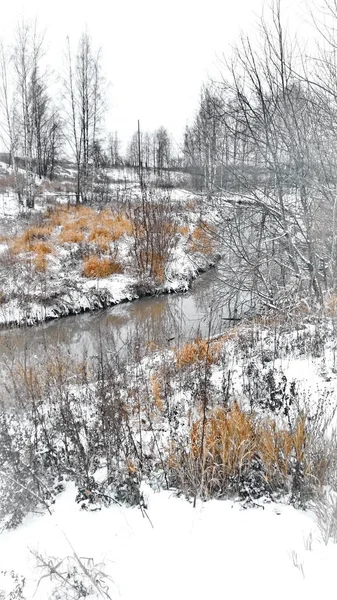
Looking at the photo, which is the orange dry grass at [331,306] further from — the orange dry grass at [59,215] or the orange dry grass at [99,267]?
the orange dry grass at [59,215]

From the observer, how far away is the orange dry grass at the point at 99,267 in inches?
497

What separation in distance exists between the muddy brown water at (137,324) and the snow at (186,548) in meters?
4.45

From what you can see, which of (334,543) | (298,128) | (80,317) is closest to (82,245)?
(80,317)

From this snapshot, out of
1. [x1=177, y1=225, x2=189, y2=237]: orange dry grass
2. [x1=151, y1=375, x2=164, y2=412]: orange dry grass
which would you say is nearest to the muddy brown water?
[x1=151, y1=375, x2=164, y2=412]: orange dry grass

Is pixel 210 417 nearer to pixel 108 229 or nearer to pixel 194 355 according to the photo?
pixel 194 355

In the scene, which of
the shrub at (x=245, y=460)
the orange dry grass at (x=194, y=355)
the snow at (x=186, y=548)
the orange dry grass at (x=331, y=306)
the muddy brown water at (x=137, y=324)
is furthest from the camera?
the muddy brown water at (x=137, y=324)

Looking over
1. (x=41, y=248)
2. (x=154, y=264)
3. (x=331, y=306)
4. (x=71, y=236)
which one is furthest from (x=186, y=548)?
(x=71, y=236)

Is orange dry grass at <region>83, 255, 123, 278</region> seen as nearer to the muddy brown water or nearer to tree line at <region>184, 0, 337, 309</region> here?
the muddy brown water

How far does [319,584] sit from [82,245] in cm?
1311

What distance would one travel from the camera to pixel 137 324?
8484 millimetres

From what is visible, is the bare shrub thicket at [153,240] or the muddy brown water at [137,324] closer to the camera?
the muddy brown water at [137,324]

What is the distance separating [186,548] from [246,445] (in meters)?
0.82

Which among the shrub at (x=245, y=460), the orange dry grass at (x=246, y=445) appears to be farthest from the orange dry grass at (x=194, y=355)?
the shrub at (x=245, y=460)

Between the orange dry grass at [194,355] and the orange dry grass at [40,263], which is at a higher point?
the orange dry grass at [40,263]
